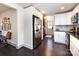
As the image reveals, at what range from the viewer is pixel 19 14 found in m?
3.87

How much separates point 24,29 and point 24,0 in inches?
141

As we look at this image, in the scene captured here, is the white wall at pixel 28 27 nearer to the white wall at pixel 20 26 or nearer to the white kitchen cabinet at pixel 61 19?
the white wall at pixel 20 26

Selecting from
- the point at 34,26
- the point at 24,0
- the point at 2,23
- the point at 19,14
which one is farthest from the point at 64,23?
the point at 24,0

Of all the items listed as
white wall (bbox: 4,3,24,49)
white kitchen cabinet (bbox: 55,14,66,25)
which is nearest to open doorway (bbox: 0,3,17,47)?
white wall (bbox: 4,3,24,49)

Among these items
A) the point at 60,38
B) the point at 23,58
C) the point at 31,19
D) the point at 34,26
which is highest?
the point at 31,19

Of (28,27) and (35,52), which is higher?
(28,27)

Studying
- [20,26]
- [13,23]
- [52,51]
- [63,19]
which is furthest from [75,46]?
A: [63,19]

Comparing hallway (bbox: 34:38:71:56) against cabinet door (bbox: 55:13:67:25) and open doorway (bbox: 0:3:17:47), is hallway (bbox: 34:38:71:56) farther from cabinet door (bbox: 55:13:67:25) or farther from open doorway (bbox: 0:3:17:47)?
cabinet door (bbox: 55:13:67:25)

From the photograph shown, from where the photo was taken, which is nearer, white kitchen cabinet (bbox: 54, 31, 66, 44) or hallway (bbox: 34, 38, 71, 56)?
hallway (bbox: 34, 38, 71, 56)

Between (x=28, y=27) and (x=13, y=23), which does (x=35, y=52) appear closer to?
(x=28, y=27)

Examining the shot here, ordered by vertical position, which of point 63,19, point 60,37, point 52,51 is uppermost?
point 63,19

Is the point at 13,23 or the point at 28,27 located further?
the point at 13,23

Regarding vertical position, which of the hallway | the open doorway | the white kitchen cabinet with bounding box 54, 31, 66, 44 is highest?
the open doorway

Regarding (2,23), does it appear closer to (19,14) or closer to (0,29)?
(0,29)
